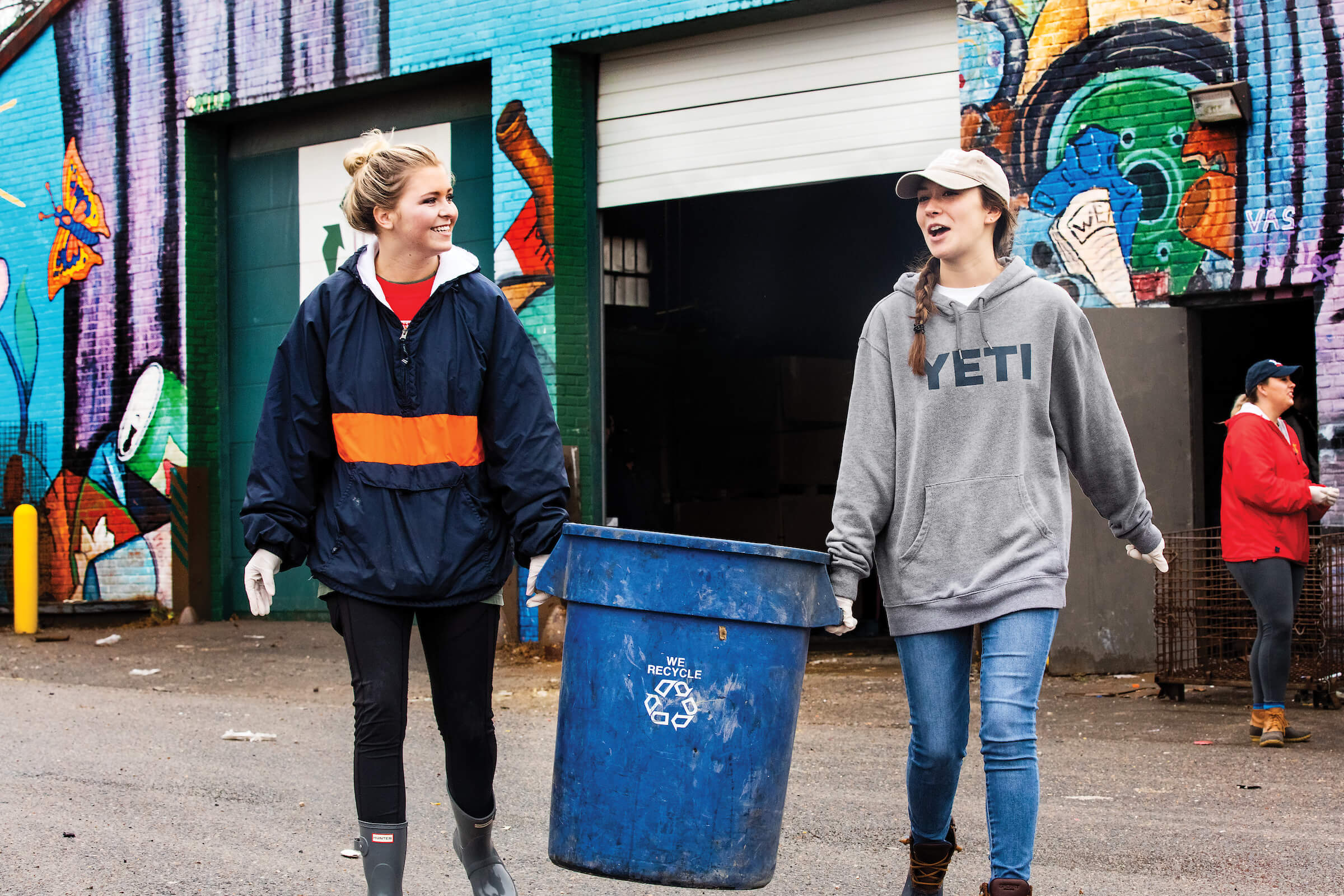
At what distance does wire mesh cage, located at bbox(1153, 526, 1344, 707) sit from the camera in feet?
27.1

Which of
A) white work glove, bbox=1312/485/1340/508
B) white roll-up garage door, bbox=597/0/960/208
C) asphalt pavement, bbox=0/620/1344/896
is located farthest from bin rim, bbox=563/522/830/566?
white roll-up garage door, bbox=597/0/960/208

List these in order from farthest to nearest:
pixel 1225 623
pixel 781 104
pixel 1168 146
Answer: pixel 781 104, pixel 1168 146, pixel 1225 623

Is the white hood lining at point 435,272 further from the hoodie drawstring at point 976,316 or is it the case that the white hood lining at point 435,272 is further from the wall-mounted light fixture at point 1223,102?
the wall-mounted light fixture at point 1223,102

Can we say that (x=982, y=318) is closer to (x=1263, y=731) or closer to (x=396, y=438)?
(x=396, y=438)

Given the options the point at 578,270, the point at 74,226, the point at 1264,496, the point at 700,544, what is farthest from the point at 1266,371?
the point at 74,226

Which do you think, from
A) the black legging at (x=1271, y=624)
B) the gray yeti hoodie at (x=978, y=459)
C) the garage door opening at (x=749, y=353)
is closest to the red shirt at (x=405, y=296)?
the gray yeti hoodie at (x=978, y=459)

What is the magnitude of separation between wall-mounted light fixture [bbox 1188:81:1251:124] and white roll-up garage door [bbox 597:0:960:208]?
1.86 meters

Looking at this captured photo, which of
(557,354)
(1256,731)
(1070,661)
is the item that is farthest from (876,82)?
(1256,731)

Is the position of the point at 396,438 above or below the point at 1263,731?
above

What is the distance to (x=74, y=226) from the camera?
15.3 meters

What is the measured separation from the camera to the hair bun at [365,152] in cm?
381

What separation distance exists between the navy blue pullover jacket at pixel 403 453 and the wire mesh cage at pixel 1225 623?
577 cm

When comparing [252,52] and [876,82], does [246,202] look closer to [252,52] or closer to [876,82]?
[252,52]

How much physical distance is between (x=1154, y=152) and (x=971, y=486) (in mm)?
6952
